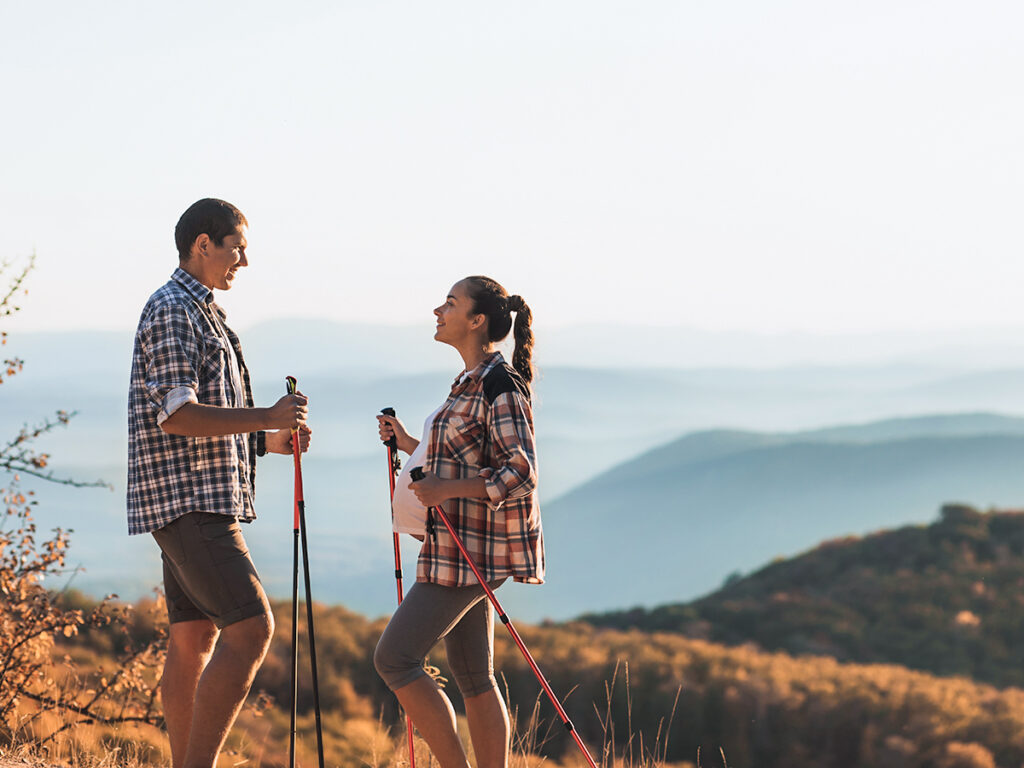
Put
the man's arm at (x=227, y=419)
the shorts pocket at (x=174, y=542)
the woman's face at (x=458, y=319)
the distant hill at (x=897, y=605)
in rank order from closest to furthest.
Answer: the man's arm at (x=227, y=419) < the shorts pocket at (x=174, y=542) < the woman's face at (x=458, y=319) < the distant hill at (x=897, y=605)

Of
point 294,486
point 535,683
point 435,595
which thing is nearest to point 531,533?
point 435,595

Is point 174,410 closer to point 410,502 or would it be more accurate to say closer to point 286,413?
point 286,413

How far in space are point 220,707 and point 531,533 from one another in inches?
43.8

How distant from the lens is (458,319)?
3.88 meters

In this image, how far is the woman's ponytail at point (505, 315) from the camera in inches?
154

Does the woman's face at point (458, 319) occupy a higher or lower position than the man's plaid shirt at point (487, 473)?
higher

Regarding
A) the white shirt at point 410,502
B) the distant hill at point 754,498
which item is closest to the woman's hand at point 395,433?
the white shirt at point 410,502

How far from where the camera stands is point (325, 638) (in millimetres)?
16859

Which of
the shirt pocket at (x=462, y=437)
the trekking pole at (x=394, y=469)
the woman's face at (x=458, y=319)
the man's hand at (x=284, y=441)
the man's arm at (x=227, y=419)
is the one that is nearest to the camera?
the man's arm at (x=227, y=419)

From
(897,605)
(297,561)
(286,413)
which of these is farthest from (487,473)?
(897,605)

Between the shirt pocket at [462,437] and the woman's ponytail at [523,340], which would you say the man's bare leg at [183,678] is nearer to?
the shirt pocket at [462,437]

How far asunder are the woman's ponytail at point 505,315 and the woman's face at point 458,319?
2 cm

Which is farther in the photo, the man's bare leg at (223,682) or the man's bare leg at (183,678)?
the man's bare leg at (183,678)

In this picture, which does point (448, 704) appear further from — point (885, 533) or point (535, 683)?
point (885, 533)
